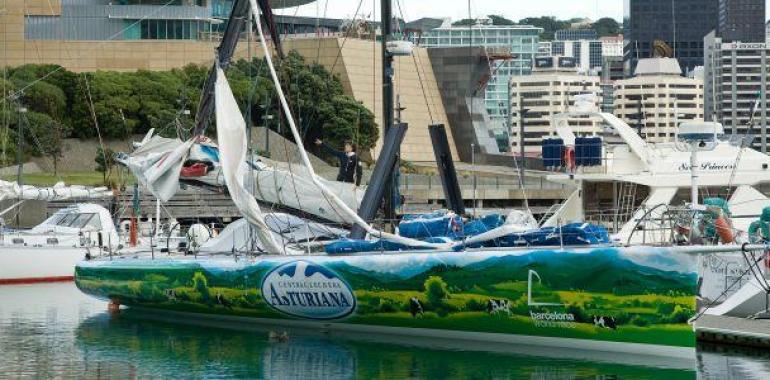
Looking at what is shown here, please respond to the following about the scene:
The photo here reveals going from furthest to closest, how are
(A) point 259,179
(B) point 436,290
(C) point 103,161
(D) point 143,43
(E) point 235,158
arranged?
(D) point 143,43, (C) point 103,161, (A) point 259,179, (E) point 235,158, (B) point 436,290

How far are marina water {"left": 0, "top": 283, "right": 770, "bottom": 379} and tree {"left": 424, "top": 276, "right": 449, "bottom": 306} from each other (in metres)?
0.91

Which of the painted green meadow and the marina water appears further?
the painted green meadow

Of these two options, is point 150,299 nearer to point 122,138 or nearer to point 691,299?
point 691,299

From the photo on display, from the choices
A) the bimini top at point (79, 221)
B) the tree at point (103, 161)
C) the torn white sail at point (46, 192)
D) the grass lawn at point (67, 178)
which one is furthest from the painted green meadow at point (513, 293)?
the grass lawn at point (67, 178)

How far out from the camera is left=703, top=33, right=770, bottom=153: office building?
165 m

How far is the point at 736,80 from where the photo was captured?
17150cm

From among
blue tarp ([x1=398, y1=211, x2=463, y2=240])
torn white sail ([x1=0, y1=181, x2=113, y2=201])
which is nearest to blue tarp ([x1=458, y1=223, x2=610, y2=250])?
blue tarp ([x1=398, y1=211, x2=463, y2=240])

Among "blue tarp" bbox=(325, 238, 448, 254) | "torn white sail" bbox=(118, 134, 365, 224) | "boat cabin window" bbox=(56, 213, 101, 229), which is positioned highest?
"torn white sail" bbox=(118, 134, 365, 224)

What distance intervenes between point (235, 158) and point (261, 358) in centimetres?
491

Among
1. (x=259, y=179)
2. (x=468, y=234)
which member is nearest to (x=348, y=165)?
(x=259, y=179)

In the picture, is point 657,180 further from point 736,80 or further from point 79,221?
point 736,80

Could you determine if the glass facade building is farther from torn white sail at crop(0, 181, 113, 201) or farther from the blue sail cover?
the blue sail cover

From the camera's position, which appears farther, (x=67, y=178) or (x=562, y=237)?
(x=67, y=178)

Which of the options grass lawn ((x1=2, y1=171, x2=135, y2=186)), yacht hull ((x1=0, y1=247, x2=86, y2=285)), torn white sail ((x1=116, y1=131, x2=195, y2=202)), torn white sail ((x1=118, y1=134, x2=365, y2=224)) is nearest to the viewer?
torn white sail ((x1=118, y1=134, x2=365, y2=224))
